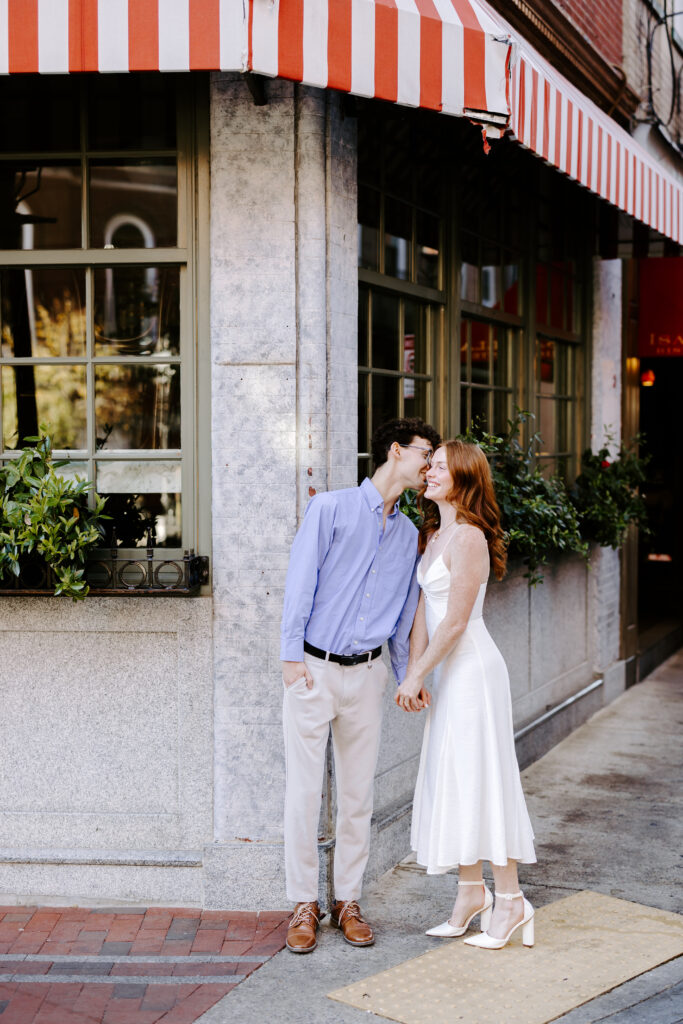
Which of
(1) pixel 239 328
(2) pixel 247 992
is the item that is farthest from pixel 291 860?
(1) pixel 239 328

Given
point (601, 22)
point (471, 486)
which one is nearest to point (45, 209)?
point (471, 486)

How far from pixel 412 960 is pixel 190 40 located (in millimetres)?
3584

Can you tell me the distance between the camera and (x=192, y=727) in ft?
16.9

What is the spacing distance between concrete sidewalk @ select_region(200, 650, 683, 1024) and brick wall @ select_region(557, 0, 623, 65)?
4.96m

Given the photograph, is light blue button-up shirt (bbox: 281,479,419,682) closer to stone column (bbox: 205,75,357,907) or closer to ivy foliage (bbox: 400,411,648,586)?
Result: stone column (bbox: 205,75,357,907)

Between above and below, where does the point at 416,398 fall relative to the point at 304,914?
above

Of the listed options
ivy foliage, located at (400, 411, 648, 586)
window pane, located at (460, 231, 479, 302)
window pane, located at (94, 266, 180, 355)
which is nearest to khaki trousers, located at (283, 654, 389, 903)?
ivy foliage, located at (400, 411, 648, 586)

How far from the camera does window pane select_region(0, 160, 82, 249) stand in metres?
5.27

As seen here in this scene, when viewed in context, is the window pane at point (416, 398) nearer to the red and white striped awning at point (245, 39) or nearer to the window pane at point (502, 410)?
the window pane at point (502, 410)

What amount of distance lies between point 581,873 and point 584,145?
11.7 feet

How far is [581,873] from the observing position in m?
5.59

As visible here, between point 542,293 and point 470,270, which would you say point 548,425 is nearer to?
point 542,293

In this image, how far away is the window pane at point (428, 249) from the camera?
6.41 m

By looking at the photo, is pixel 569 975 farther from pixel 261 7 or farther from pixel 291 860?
pixel 261 7
